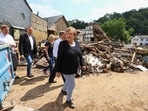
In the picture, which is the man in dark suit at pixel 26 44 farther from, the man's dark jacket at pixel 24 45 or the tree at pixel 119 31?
the tree at pixel 119 31

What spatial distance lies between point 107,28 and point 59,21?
3870 centimetres

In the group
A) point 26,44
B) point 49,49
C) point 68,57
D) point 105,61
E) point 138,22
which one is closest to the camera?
point 68,57

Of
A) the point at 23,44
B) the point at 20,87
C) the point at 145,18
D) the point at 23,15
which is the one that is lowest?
the point at 20,87

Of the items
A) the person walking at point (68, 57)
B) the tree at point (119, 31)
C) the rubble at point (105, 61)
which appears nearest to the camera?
the person walking at point (68, 57)

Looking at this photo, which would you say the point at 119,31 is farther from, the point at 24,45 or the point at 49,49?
the point at 24,45

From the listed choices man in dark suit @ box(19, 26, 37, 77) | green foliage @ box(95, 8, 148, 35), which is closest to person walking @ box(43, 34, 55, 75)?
man in dark suit @ box(19, 26, 37, 77)

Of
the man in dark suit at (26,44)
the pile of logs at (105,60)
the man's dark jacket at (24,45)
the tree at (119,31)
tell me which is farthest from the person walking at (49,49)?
the tree at (119,31)

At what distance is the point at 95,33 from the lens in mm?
16234

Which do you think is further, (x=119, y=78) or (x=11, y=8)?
(x=11, y=8)

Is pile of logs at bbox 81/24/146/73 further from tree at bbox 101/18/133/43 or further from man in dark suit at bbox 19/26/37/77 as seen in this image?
tree at bbox 101/18/133/43

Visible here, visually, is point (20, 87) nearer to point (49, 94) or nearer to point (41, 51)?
point (49, 94)

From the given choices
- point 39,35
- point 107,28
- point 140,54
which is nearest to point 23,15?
point 39,35

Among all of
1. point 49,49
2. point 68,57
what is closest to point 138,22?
point 49,49

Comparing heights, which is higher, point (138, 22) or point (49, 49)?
point (138, 22)
